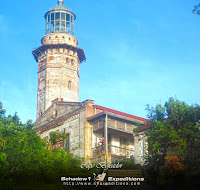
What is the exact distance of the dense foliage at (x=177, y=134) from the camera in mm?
21737

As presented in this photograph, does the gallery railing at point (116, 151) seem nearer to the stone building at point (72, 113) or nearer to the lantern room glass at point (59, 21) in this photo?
the stone building at point (72, 113)

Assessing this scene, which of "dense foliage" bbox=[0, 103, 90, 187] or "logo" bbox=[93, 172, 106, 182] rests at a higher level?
"dense foliage" bbox=[0, 103, 90, 187]

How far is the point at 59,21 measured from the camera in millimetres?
44625

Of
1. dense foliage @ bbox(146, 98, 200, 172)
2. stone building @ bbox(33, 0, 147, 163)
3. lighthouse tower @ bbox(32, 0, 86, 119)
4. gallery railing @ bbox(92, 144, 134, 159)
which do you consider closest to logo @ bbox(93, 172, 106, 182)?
dense foliage @ bbox(146, 98, 200, 172)

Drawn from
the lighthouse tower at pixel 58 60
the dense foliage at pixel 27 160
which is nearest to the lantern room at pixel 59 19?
the lighthouse tower at pixel 58 60

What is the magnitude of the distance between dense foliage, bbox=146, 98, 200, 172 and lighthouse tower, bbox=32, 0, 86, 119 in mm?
18365

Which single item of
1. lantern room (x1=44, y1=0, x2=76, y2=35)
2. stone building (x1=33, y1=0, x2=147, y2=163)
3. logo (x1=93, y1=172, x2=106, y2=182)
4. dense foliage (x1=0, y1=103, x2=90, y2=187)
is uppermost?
lantern room (x1=44, y1=0, x2=76, y2=35)

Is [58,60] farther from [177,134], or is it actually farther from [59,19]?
[177,134]

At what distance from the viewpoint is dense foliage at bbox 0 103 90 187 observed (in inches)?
898

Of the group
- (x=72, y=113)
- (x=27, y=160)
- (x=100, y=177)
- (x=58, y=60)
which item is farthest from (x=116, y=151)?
(x=58, y=60)

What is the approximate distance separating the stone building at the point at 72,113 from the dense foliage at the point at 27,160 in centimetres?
343

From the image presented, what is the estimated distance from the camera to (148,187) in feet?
64.0

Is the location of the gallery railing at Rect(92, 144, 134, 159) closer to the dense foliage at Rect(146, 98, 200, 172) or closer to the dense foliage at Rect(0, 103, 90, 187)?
the dense foliage at Rect(0, 103, 90, 187)

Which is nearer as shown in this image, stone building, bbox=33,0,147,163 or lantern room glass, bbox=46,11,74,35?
stone building, bbox=33,0,147,163
